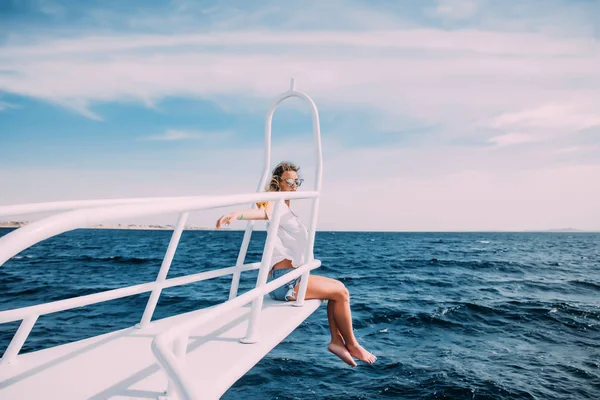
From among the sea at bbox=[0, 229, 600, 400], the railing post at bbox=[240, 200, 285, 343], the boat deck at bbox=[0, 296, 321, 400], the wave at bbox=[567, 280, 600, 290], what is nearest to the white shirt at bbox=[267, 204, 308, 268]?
the boat deck at bbox=[0, 296, 321, 400]

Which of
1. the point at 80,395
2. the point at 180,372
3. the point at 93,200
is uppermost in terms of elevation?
the point at 93,200

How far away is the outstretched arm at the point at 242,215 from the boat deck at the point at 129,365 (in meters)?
0.62

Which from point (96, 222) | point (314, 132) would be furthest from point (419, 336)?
point (96, 222)

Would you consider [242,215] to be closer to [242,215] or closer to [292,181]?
[242,215]

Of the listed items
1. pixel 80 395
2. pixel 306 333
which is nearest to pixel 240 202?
pixel 80 395

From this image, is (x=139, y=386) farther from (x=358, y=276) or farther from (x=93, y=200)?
(x=358, y=276)

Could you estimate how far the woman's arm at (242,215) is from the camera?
2550 mm

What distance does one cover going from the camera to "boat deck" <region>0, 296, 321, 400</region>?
6.64 feet

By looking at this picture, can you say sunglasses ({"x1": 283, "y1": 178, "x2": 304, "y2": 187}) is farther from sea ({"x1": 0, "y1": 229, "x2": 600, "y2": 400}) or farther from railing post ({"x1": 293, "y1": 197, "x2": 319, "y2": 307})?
sea ({"x1": 0, "y1": 229, "x2": 600, "y2": 400})

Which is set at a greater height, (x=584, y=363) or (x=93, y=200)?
(x=93, y=200)

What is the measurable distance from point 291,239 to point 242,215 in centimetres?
80

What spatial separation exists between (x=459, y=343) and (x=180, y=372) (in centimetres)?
1008

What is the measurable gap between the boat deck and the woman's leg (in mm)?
458

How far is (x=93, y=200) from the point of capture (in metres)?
2.04
